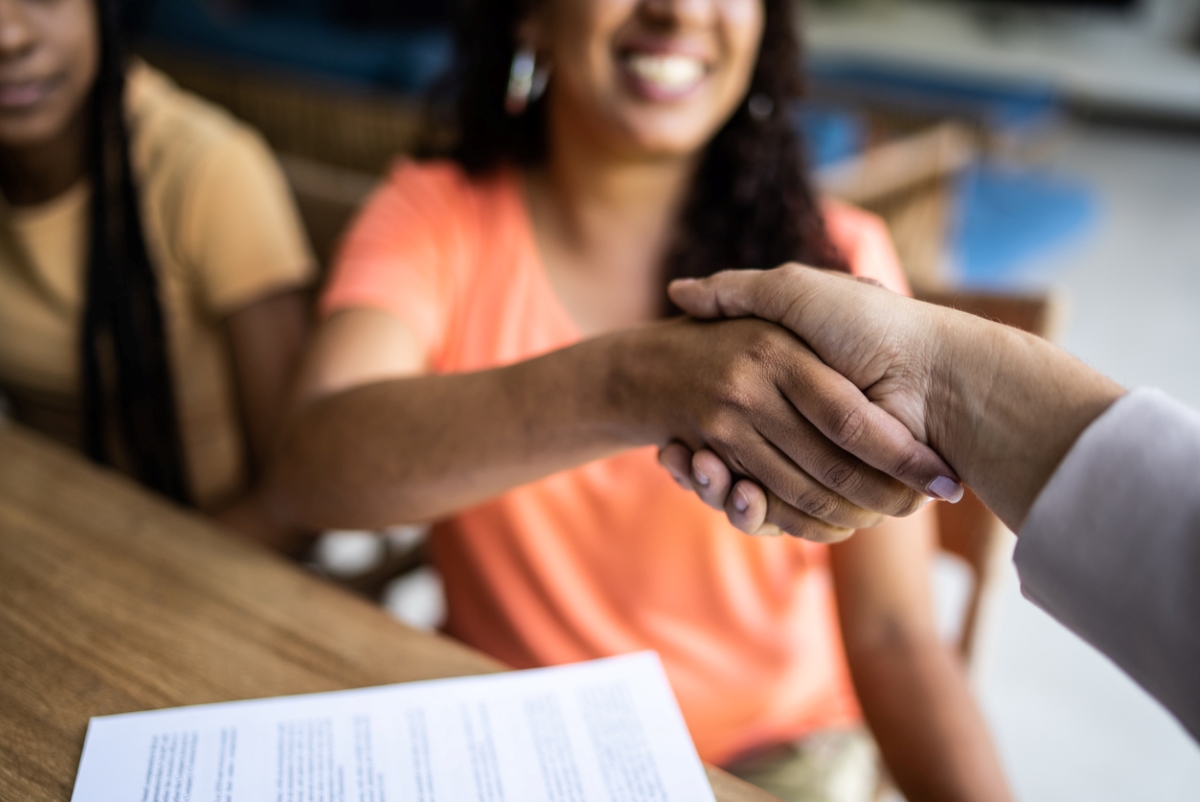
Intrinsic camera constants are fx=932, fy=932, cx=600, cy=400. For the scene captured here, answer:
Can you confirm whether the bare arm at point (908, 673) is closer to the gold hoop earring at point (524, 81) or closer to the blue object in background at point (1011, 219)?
the gold hoop earring at point (524, 81)

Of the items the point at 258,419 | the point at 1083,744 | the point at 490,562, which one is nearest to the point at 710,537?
the point at 490,562

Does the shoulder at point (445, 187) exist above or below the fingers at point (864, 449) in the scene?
below

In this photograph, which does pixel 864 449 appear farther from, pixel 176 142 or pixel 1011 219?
pixel 1011 219

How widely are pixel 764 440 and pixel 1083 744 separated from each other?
4.61ft

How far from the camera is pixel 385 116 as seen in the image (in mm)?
2213

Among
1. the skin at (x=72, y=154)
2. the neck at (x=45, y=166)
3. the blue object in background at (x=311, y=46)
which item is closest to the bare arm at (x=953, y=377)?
the skin at (x=72, y=154)

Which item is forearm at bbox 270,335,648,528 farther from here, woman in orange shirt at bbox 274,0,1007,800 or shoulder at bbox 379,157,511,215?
shoulder at bbox 379,157,511,215

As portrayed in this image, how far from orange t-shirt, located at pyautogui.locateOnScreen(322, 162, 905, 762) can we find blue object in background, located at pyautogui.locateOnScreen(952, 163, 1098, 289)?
293cm

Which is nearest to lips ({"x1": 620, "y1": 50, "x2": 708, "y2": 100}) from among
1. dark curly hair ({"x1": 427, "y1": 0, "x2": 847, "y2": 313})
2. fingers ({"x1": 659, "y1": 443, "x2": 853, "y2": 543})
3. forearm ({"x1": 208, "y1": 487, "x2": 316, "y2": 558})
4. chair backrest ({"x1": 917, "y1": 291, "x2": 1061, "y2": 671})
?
dark curly hair ({"x1": 427, "y1": 0, "x2": 847, "y2": 313})

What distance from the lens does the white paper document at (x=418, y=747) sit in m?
0.53

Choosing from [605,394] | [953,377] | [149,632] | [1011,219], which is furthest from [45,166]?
[1011,219]

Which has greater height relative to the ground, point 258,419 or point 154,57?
point 258,419

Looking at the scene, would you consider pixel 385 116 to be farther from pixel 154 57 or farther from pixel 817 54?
pixel 817 54

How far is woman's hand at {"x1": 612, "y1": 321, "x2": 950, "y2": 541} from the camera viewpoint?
21.5 inches
